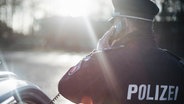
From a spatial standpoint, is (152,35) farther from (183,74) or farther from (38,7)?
(38,7)

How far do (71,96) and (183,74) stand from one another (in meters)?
0.73

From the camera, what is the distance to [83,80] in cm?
328

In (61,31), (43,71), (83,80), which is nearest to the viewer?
(83,80)

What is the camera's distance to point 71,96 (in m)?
3.31

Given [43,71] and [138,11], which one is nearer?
[138,11]

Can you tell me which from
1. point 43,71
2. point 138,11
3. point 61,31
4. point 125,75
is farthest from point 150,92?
point 61,31

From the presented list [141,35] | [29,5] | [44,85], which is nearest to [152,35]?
[141,35]

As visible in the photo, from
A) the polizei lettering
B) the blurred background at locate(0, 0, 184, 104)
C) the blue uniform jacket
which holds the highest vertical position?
the blue uniform jacket

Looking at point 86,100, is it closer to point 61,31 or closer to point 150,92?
point 150,92

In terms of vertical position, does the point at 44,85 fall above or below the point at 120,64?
below

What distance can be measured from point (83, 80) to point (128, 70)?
28cm

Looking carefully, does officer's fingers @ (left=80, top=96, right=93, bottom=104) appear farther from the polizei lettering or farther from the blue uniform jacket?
the polizei lettering

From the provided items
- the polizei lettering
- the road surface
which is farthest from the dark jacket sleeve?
the road surface

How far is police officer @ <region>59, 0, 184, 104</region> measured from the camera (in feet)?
10.8
